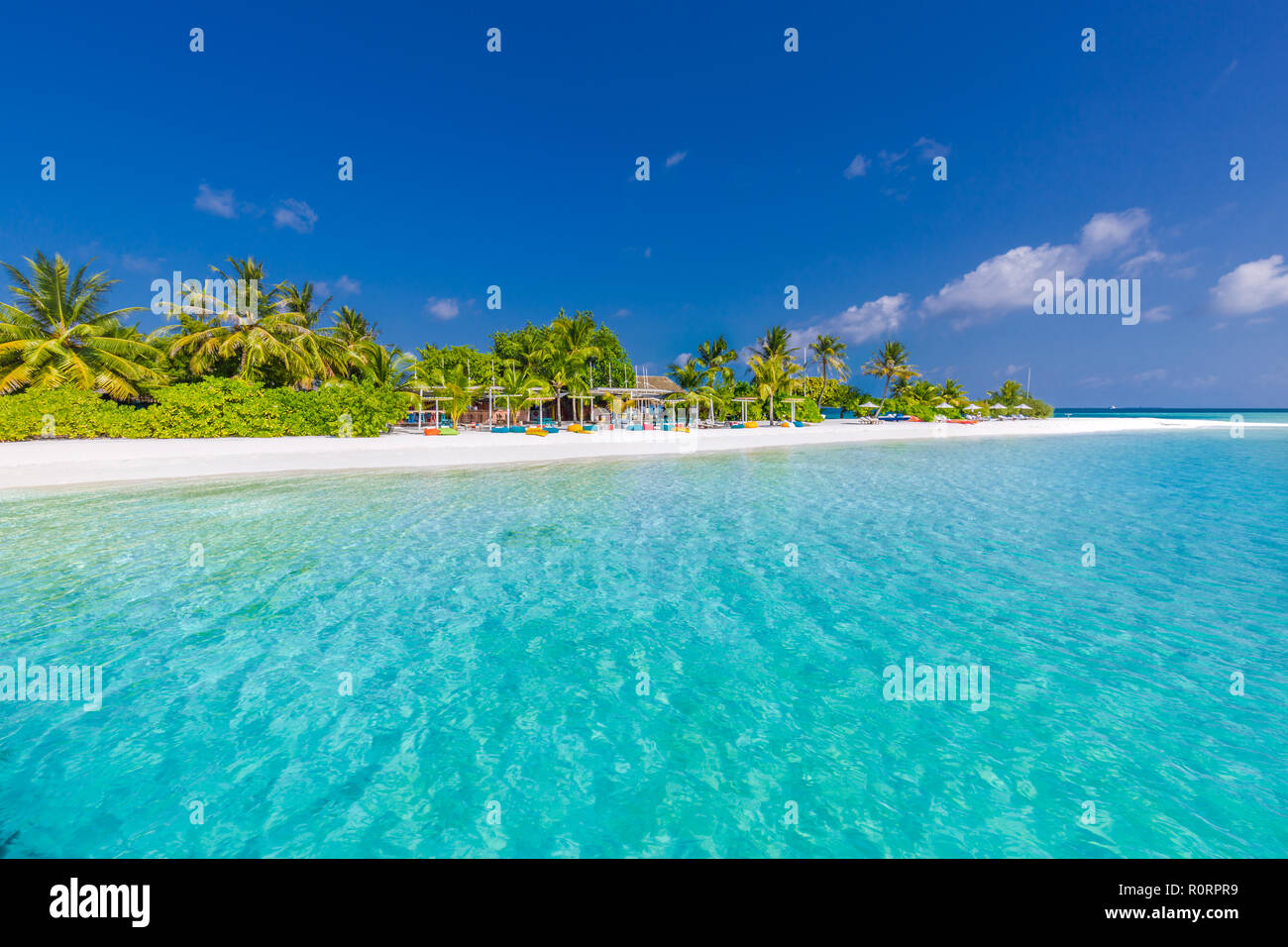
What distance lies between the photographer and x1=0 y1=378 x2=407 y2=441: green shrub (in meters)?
19.2

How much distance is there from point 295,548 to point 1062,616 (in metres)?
10.5

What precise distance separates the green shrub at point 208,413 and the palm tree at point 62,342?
1065 mm

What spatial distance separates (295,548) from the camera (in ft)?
27.8

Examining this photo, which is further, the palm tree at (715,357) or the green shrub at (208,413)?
the palm tree at (715,357)

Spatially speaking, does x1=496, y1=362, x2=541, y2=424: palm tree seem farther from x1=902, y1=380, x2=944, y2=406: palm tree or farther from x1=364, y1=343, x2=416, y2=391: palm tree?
x1=902, y1=380, x2=944, y2=406: palm tree

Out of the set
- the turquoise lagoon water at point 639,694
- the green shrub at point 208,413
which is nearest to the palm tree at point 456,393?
the green shrub at point 208,413

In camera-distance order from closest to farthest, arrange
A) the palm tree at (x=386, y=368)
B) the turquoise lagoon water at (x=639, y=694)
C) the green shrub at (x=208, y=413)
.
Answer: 1. the turquoise lagoon water at (x=639, y=694)
2. the green shrub at (x=208, y=413)
3. the palm tree at (x=386, y=368)

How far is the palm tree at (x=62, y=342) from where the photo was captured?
19938 millimetres

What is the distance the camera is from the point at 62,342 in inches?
818

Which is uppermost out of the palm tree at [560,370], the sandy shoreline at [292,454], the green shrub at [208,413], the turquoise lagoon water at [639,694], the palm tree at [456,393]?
the palm tree at [560,370]

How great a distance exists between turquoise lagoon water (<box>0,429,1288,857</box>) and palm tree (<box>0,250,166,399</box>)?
15825 millimetres

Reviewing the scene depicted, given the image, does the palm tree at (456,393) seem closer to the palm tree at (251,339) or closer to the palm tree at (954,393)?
the palm tree at (251,339)
